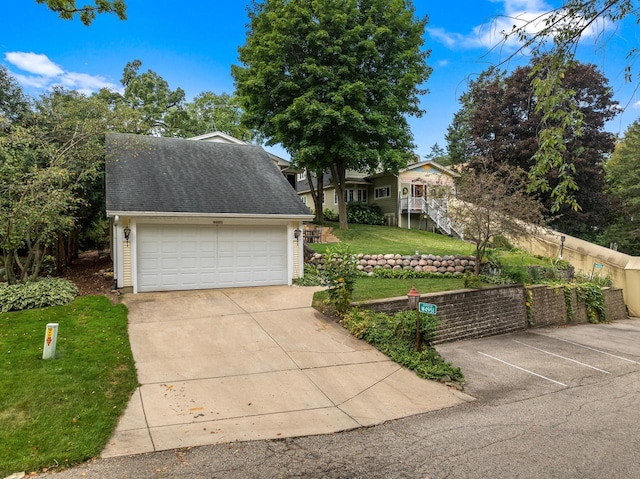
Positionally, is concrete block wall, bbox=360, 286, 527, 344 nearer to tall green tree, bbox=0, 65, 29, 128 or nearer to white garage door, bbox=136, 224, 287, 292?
white garage door, bbox=136, 224, 287, 292

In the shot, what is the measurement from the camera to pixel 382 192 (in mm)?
29078

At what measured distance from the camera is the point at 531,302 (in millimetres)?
12656

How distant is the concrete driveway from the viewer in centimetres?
467

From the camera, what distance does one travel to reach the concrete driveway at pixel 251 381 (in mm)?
4668

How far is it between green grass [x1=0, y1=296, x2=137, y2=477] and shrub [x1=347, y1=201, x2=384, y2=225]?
20.0 m

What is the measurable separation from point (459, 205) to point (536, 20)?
10589 mm

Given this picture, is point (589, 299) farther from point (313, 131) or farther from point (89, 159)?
point (89, 159)

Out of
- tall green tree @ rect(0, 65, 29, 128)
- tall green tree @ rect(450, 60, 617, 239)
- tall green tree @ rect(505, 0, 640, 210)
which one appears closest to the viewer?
tall green tree @ rect(505, 0, 640, 210)

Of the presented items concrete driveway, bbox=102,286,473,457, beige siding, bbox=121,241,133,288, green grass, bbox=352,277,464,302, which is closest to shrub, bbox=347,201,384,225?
green grass, bbox=352,277,464,302

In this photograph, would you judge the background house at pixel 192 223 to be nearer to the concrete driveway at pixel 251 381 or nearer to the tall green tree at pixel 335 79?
the concrete driveway at pixel 251 381

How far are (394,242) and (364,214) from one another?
7612 mm

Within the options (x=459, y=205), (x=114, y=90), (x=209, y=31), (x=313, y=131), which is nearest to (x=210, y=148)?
(x=209, y=31)

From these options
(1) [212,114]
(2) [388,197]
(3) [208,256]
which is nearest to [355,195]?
(2) [388,197]

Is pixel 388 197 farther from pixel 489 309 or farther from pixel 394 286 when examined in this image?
pixel 489 309
